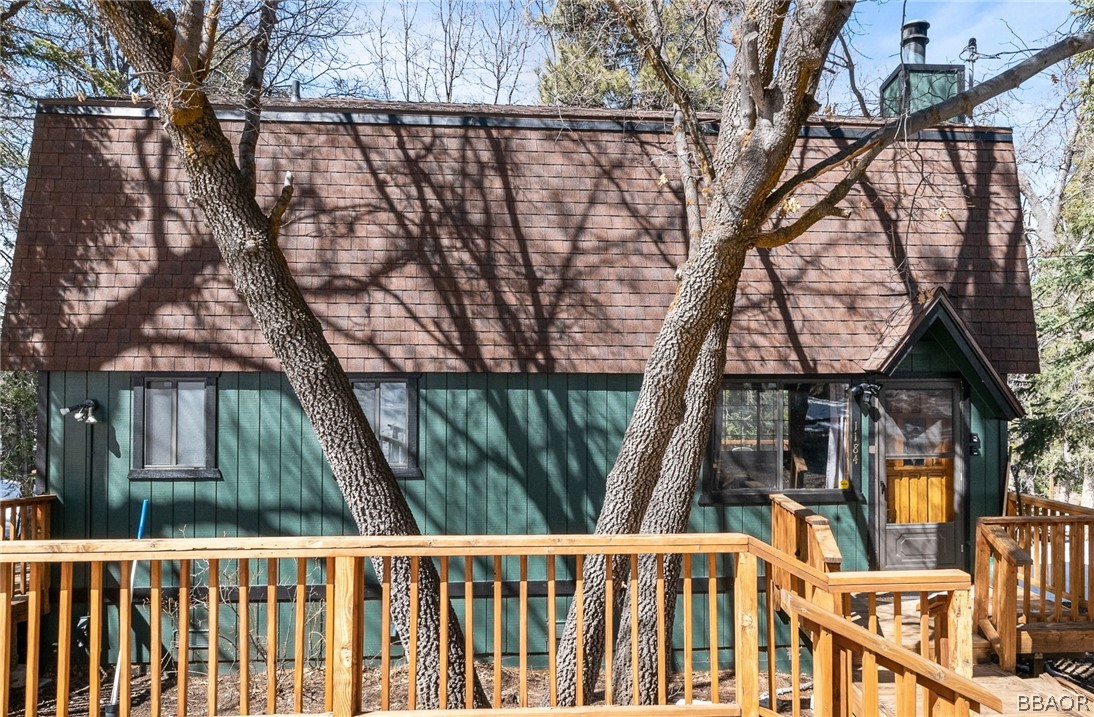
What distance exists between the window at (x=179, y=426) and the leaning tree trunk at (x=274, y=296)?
2.62 meters

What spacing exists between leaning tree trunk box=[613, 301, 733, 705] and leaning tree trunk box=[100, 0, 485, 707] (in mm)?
1403

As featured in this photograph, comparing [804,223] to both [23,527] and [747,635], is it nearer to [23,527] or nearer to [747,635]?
[747,635]

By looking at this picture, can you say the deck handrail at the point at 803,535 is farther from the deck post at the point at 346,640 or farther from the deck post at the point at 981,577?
the deck post at the point at 346,640

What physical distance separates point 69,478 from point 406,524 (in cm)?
394

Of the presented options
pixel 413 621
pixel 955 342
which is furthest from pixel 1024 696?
pixel 413 621

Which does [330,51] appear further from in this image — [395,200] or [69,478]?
[69,478]

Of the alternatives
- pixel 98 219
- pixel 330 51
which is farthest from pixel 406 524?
pixel 330 51

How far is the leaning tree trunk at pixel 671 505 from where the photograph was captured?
548cm

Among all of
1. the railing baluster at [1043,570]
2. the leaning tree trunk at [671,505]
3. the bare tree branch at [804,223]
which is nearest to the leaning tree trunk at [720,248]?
the bare tree branch at [804,223]

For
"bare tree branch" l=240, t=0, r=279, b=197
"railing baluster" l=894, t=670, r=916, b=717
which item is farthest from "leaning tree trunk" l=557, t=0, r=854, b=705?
"bare tree branch" l=240, t=0, r=279, b=197

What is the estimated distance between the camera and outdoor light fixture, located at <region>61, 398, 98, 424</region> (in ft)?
22.0

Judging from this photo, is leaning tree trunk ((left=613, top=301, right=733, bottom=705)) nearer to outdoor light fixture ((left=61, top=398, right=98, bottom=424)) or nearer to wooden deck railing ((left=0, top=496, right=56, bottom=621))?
wooden deck railing ((left=0, top=496, right=56, bottom=621))

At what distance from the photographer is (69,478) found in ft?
22.4

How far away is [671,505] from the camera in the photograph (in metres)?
5.52
